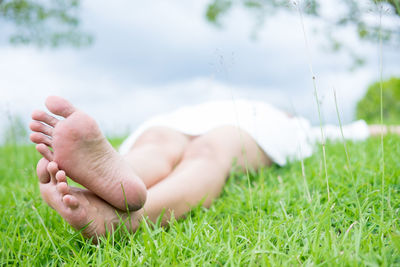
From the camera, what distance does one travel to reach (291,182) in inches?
76.7

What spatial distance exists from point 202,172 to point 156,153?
323 mm

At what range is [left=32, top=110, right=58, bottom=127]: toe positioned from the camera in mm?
1231

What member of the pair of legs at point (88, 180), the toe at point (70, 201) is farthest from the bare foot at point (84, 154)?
the toe at point (70, 201)

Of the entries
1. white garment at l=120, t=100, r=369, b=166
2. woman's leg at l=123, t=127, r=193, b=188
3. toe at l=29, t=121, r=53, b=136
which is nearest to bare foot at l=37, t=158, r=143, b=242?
toe at l=29, t=121, r=53, b=136

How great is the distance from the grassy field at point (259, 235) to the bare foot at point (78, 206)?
52 millimetres

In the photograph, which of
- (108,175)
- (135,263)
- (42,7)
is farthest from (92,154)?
(42,7)

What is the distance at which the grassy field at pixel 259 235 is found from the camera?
1.04 meters

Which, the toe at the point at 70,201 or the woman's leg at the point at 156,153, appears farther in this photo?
the woman's leg at the point at 156,153

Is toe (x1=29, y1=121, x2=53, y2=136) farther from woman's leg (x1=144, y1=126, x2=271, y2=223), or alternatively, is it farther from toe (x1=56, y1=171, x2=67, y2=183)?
woman's leg (x1=144, y1=126, x2=271, y2=223)

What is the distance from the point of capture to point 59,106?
1.18m

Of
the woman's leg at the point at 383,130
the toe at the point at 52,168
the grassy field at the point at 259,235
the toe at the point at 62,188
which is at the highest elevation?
the toe at the point at 52,168

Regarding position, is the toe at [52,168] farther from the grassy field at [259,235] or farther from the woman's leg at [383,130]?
the woman's leg at [383,130]

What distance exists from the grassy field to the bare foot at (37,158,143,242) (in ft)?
A: 0.17

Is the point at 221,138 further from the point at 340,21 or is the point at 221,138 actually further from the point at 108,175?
the point at 340,21
